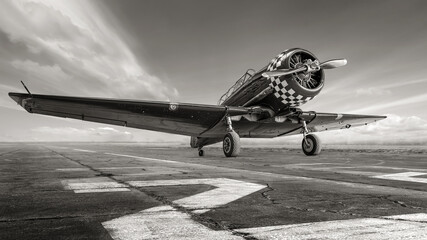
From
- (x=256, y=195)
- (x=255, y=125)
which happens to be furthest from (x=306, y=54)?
(x=256, y=195)

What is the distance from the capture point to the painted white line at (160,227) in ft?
4.85

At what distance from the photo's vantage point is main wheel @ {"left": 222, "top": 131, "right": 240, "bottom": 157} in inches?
405

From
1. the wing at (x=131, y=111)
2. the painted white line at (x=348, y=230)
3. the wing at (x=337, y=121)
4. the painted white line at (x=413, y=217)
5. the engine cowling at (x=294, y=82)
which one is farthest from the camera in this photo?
the wing at (x=337, y=121)

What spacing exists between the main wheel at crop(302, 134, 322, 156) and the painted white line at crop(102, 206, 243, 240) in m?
10.3

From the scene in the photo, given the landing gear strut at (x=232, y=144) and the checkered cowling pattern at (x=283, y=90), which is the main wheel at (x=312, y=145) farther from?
the landing gear strut at (x=232, y=144)

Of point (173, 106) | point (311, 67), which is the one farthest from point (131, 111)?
point (311, 67)

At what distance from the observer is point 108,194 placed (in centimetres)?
279

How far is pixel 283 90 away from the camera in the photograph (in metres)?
10.3

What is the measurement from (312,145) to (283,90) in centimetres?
271

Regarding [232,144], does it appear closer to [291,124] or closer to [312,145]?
[291,124]

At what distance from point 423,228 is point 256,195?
1.32m

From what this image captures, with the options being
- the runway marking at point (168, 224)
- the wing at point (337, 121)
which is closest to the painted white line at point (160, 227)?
the runway marking at point (168, 224)

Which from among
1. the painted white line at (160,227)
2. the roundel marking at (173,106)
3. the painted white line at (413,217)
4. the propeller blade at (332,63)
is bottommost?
the painted white line at (160,227)

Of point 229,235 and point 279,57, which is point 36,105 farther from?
point 229,235
